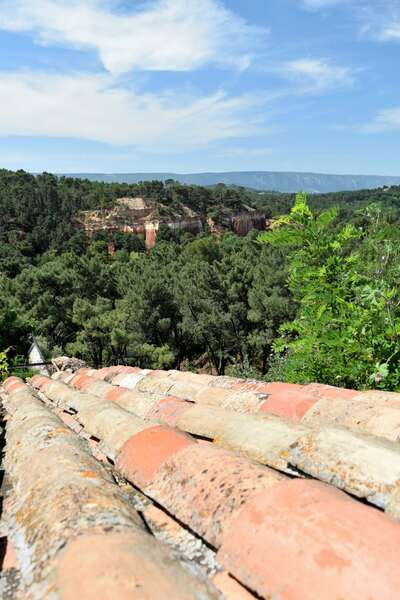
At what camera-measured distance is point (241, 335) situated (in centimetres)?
2842

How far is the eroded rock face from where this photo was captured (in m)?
78.3

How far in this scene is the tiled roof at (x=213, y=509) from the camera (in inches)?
45.3

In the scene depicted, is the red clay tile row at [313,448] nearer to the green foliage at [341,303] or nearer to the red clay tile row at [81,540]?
the red clay tile row at [81,540]

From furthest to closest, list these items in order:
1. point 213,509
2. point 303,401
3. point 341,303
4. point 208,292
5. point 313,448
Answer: point 208,292
point 341,303
point 303,401
point 313,448
point 213,509

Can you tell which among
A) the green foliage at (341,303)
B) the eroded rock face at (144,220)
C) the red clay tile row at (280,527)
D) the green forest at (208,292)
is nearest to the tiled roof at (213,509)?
the red clay tile row at (280,527)

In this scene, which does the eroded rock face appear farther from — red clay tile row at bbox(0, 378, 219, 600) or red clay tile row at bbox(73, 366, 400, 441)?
red clay tile row at bbox(0, 378, 219, 600)

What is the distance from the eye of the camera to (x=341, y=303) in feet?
14.5

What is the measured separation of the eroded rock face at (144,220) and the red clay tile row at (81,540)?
74.4 m

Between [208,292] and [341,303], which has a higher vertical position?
[341,303]

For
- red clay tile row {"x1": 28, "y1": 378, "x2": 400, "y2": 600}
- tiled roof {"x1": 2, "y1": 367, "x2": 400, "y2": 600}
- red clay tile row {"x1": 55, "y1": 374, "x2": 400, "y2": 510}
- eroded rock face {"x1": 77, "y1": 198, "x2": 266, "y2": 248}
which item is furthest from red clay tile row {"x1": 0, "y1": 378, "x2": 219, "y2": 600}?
eroded rock face {"x1": 77, "y1": 198, "x2": 266, "y2": 248}

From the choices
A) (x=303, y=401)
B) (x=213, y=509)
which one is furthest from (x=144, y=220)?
(x=213, y=509)

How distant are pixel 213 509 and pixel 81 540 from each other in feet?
1.55

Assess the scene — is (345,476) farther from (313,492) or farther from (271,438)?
(271,438)

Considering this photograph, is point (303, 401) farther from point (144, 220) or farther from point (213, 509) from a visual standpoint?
point (144, 220)
